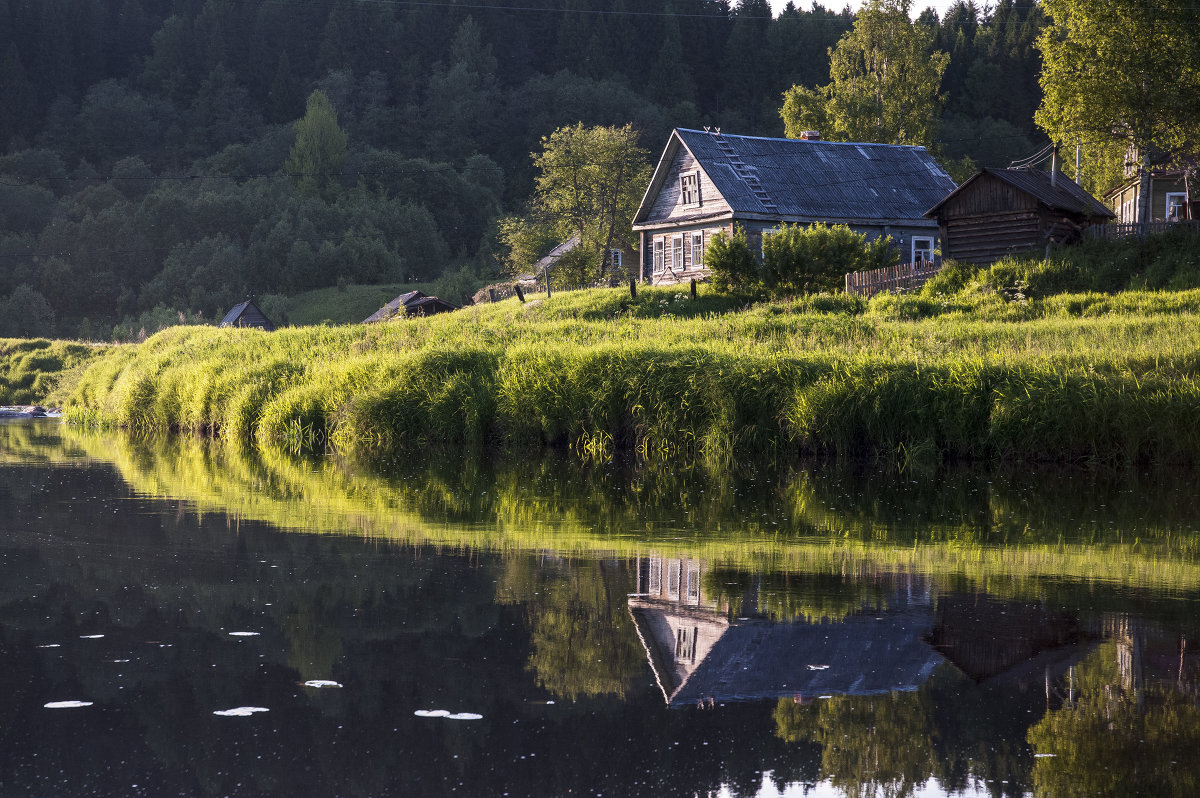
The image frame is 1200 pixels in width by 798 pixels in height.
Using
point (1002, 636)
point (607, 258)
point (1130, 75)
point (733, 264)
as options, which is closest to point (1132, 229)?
point (1130, 75)

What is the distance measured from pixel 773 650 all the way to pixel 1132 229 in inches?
1064

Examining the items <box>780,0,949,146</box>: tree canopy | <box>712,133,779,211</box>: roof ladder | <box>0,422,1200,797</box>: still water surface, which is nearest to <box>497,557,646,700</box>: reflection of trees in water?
<box>0,422,1200,797</box>: still water surface

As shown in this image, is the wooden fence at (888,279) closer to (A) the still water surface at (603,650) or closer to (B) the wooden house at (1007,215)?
(B) the wooden house at (1007,215)

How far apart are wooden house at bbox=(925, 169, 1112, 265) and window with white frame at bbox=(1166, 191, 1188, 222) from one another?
6.03 m

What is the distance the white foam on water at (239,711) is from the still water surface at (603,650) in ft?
0.06

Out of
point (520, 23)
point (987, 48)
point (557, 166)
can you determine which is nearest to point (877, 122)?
point (557, 166)

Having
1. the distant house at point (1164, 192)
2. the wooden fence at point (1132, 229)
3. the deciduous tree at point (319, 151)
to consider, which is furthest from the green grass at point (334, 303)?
the wooden fence at point (1132, 229)

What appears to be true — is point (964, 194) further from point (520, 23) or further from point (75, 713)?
point (520, 23)

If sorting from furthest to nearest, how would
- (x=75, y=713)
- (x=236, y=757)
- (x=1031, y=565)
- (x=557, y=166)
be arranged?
1. (x=557, y=166)
2. (x=1031, y=565)
3. (x=75, y=713)
4. (x=236, y=757)

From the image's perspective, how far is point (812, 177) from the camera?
42438mm

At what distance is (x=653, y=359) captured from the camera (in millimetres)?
17750

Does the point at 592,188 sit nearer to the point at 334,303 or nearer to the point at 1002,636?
the point at 334,303

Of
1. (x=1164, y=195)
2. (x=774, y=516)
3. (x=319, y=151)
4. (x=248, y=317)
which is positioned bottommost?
(x=774, y=516)

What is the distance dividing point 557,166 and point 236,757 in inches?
2471
